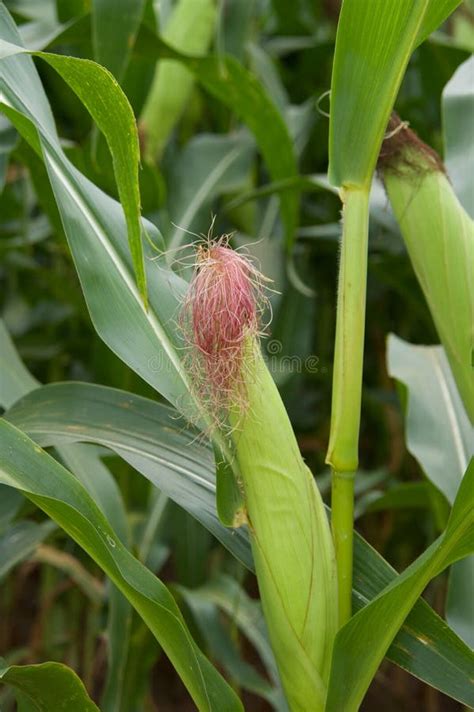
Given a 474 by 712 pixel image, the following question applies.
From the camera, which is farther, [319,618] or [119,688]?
[119,688]

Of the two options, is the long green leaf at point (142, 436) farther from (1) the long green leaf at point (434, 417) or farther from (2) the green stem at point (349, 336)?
(1) the long green leaf at point (434, 417)

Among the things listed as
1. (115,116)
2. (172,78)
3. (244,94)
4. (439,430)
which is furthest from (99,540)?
(172,78)

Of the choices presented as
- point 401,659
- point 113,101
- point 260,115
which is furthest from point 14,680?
point 260,115

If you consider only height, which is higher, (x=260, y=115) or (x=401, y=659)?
(x=260, y=115)

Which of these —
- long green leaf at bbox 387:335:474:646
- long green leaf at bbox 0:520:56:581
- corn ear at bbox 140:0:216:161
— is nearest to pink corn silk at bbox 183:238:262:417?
long green leaf at bbox 387:335:474:646

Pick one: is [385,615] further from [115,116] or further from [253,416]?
[115,116]

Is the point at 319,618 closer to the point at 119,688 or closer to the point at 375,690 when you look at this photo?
the point at 119,688

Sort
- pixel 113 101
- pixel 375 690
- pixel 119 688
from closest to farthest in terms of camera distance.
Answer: pixel 113 101, pixel 119 688, pixel 375 690
